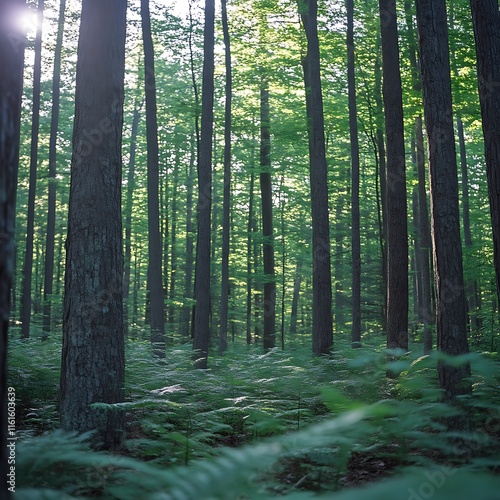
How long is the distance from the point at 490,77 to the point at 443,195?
1.67 m

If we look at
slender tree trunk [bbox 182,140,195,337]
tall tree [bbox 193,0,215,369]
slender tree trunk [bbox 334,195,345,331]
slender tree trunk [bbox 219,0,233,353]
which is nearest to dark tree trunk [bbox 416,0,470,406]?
tall tree [bbox 193,0,215,369]

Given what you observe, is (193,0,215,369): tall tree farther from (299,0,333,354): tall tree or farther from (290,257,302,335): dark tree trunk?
(290,257,302,335): dark tree trunk

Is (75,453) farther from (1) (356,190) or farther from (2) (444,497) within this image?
(1) (356,190)

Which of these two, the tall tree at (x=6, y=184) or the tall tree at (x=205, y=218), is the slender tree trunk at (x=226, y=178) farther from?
the tall tree at (x=6, y=184)

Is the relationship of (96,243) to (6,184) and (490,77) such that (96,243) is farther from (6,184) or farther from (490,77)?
(490,77)

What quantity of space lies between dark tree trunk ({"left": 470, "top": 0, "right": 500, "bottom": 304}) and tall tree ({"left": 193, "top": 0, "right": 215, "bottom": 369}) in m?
7.78

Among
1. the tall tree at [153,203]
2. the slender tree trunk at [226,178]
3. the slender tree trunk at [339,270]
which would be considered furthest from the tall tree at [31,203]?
the slender tree trunk at [339,270]

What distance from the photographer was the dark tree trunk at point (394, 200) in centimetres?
1048

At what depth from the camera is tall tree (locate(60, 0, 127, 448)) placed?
5.78 m

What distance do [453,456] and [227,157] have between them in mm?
13703

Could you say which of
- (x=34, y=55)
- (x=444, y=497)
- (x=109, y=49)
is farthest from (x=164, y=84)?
(x=444, y=497)

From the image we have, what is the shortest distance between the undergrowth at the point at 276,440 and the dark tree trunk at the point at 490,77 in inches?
108

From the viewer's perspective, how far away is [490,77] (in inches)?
279

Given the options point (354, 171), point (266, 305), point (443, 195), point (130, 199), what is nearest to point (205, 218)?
point (354, 171)
